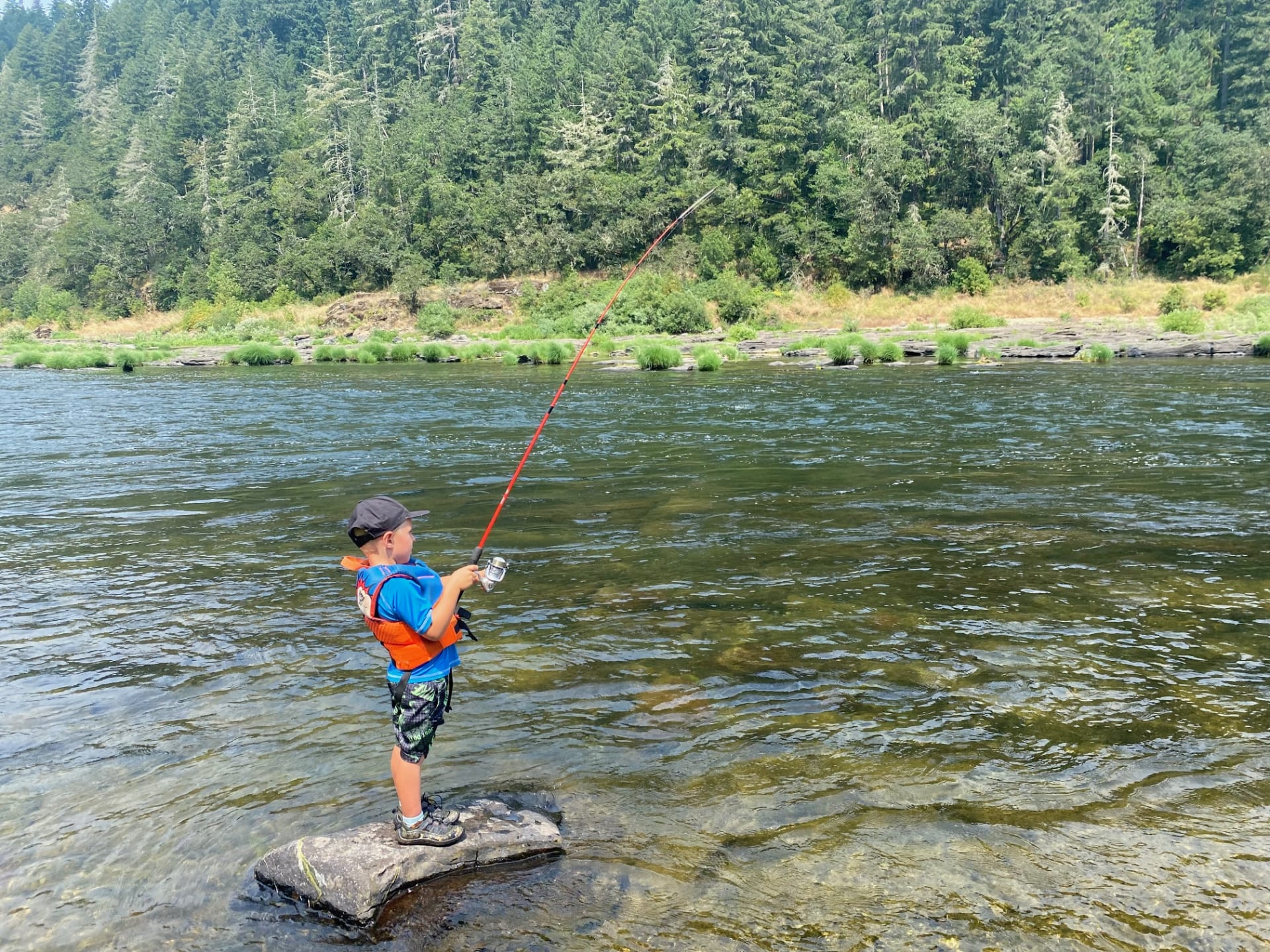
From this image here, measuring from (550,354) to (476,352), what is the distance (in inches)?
215

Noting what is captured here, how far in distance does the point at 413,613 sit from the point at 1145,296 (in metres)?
57.8

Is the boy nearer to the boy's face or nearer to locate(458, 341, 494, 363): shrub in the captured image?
the boy's face

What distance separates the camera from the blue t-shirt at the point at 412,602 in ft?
13.0

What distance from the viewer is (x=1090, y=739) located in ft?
16.8

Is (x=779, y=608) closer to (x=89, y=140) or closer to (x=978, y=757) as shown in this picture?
(x=978, y=757)

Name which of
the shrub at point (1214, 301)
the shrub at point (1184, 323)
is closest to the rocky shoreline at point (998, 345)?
the shrub at point (1184, 323)

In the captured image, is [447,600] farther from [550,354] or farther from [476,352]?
[476,352]

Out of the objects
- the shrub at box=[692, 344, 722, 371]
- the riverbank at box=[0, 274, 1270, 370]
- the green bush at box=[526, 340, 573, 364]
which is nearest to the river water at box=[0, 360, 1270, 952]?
the shrub at box=[692, 344, 722, 371]

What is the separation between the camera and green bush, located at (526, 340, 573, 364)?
3978cm

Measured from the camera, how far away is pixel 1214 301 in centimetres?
4709

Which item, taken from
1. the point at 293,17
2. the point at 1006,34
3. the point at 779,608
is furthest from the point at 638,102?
the point at 293,17

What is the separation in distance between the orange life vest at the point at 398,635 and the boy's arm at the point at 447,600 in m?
0.06

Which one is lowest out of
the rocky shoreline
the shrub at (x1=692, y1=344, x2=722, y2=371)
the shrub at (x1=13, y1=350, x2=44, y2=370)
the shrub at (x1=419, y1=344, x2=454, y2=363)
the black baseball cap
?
the rocky shoreline

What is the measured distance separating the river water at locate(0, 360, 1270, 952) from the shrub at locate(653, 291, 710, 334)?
38.7 m
